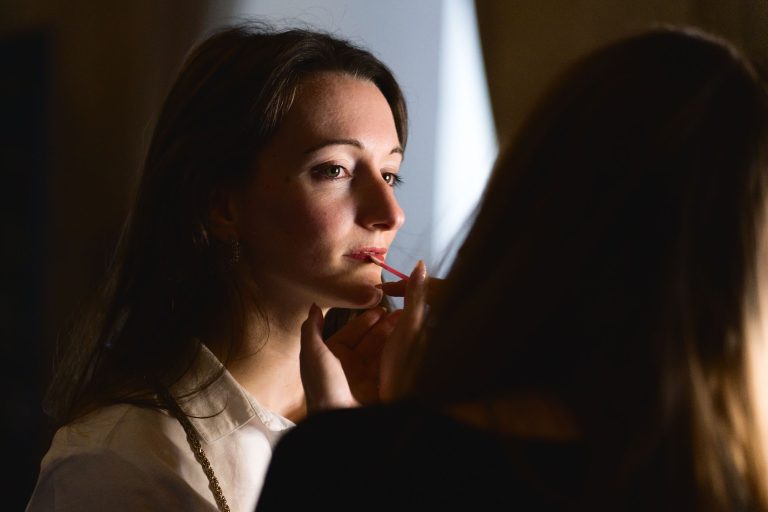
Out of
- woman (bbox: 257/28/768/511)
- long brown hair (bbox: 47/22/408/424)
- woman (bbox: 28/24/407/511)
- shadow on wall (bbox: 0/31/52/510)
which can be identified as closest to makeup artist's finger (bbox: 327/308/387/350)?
woman (bbox: 28/24/407/511)

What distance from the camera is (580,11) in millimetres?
1696

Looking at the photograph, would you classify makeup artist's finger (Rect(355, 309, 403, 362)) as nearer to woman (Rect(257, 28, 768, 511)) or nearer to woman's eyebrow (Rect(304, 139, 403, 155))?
woman's eyebrow (Rect(304, 139, 403, 155))

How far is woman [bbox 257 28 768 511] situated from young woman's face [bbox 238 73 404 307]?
1.40ft

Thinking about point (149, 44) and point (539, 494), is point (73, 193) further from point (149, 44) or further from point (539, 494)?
point (539, 494)

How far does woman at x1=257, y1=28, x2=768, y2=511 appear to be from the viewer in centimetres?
66

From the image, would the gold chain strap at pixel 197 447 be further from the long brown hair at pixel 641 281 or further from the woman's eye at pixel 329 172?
the long brown hair at pixel 641 281

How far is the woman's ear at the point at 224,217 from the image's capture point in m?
1.19

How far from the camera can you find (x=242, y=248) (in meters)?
1.19

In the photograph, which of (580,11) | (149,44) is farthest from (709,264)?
(149,44)

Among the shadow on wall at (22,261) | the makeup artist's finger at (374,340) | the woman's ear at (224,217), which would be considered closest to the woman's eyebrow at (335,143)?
the woman's ear at (224,217)

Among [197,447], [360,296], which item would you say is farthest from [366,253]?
[197,447]

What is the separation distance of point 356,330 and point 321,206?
0.18 m

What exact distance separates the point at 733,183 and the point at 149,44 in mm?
2458

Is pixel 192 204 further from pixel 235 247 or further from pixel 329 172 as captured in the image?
pixel 329 172
